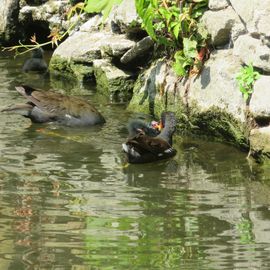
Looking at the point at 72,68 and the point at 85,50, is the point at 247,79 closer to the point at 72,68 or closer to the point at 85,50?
the point at 85,50

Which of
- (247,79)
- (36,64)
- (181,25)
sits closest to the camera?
(247,79)

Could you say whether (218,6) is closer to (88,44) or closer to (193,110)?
(193,110)

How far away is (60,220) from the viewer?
24.8ft

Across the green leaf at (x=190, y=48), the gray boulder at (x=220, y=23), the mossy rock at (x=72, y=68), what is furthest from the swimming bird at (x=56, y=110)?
the mossy rock at (x=72, y=68)

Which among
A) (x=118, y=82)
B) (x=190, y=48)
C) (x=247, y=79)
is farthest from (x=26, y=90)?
(x=247, y=79)

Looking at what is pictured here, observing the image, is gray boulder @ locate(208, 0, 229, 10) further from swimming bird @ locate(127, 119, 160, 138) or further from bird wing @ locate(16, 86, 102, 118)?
bird wing @ locate(16, 86, 102, 118)

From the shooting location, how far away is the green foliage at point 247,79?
32.4 ft

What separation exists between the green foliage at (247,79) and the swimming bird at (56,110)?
7.58 ft

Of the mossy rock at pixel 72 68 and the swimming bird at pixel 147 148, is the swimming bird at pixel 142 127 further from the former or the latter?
the mossy rock at pixel 72 68

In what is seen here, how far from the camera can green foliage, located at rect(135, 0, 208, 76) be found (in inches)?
432

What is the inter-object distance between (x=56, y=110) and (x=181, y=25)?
203cm

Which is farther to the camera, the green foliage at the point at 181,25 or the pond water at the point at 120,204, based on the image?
the green foliage at the point at 181,25

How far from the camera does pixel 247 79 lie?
32.4 ft

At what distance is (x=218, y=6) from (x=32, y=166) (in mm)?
3163
